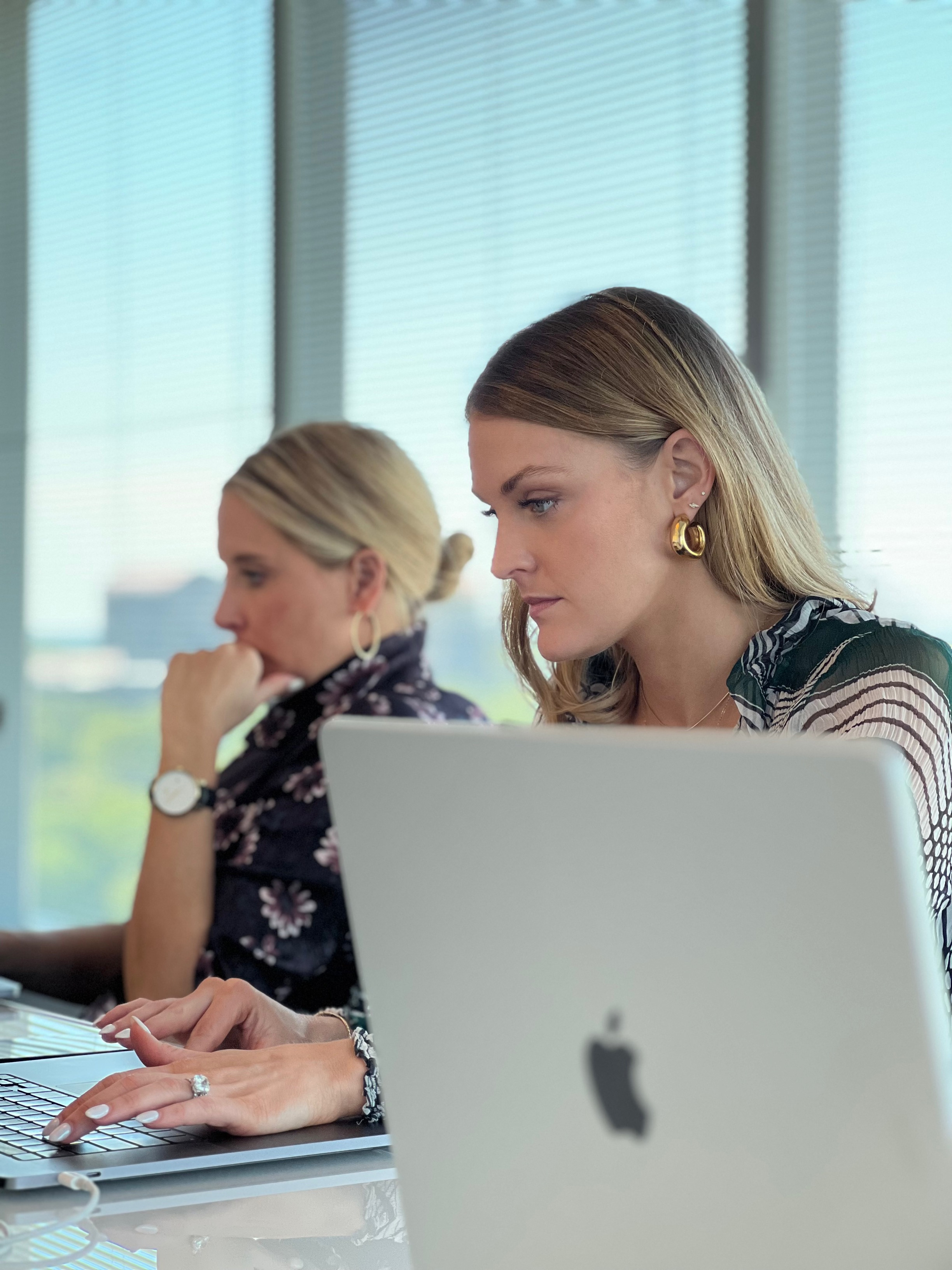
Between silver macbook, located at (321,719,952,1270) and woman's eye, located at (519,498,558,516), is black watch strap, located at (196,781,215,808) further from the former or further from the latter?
silver macbook, located at (321,719,952,1270)

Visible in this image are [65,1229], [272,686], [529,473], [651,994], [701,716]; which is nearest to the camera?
[651,994]

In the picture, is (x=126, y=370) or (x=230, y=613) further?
(x=126, y=370)

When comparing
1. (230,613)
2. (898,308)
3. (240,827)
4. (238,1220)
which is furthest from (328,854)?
(898,308)

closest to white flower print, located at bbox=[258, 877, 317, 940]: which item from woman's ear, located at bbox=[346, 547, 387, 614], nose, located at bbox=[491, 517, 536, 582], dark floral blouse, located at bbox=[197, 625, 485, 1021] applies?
dark floral blouse, located at bbox=[197, 625, 485, 1021]

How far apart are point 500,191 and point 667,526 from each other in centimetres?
164

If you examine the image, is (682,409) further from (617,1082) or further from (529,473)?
(617,1082)

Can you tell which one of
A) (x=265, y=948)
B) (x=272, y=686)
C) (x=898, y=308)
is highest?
(x=898, y=308)

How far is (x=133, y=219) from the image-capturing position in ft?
12.6

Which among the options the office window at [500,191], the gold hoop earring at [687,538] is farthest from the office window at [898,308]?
the gold hoop earring at [687,538]

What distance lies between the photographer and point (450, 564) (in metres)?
2.30

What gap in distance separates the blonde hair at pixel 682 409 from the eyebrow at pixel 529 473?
4 centimetres

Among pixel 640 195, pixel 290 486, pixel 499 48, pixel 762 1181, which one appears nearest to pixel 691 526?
pixel 290 486

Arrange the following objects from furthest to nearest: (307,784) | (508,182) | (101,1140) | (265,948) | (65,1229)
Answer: (508,182) < (307,784) < (265,948) < (101,1140) < (65,1229)

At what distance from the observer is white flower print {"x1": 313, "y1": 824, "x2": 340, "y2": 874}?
1938 millimetres
